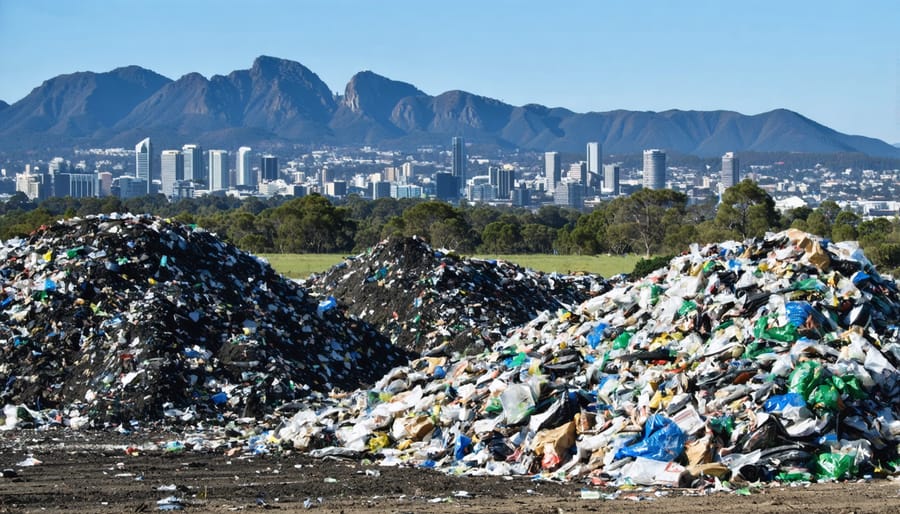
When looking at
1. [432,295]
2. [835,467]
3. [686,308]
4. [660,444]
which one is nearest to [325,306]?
[432,295]

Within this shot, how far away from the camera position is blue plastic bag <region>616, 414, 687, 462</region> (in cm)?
1041

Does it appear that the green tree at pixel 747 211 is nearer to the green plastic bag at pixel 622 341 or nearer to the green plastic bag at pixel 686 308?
the green plastic bag at pixel 686 308

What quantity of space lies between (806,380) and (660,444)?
1583 mm

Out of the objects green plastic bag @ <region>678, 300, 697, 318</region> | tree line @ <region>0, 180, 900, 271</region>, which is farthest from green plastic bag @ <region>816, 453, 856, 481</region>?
tree line @ <region>0, 180, 900, 271</region>

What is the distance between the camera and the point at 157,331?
16.2 metres

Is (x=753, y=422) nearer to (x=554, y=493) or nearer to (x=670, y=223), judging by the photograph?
(x=554, y=493)

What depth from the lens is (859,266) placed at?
44.6 feet

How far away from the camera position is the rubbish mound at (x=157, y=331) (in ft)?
50.3

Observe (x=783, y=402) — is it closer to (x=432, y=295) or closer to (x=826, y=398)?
(x=826, y=398)

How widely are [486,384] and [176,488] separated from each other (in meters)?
4.21

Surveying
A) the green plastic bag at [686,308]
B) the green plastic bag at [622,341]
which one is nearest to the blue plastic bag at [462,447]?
the green plastic bag at [622,341]

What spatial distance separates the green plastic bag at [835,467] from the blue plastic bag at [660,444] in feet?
3.87

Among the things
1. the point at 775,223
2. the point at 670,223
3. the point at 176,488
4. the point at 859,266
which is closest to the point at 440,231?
the point at 670,223

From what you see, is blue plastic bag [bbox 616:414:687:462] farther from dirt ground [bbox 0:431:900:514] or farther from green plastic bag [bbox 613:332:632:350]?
green plastic bag [bbox 613:332:632:350]
